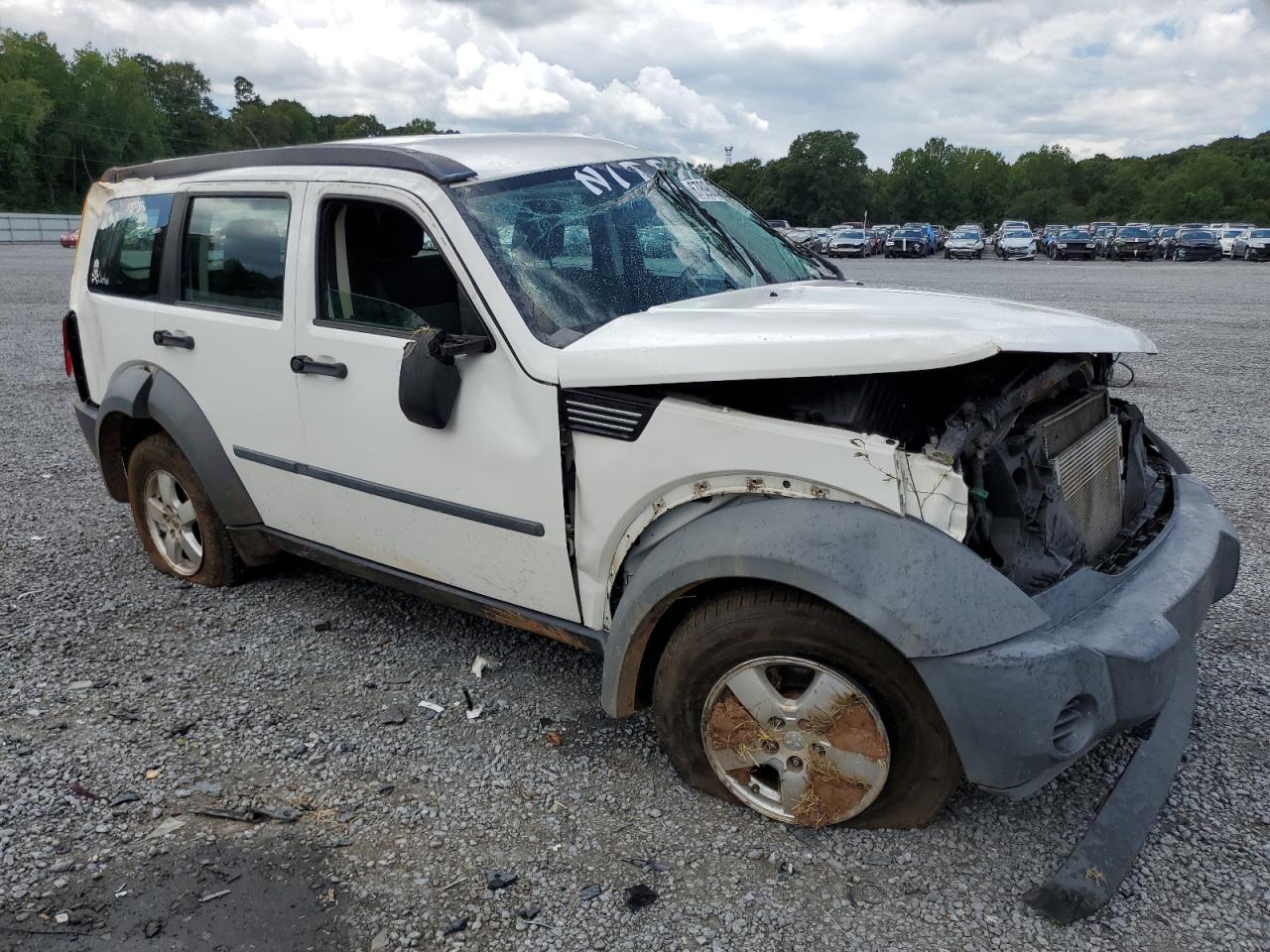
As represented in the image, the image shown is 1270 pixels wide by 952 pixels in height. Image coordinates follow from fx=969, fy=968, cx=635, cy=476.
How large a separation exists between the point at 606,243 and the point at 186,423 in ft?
6.59

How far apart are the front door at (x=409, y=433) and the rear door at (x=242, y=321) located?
0.37 ft

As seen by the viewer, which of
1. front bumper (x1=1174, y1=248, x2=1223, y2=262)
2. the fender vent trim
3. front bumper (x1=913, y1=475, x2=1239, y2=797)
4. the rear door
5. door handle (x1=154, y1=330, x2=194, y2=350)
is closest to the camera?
front bumper (x1=913, y1=475, x2=1239, y2=797)

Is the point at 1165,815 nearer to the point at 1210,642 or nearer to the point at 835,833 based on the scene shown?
the point at 835,833

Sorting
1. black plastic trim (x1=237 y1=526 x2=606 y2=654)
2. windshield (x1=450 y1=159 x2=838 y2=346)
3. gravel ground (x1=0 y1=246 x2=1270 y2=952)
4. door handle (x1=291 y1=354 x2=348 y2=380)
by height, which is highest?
windshield (x1=450 y1=159 x2=838 y2=346)

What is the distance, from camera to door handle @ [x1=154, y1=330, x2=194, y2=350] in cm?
401

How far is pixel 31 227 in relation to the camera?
50.0 m

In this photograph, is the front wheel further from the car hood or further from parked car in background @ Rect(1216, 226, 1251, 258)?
parked car in background @ Rect(1216, 226, 1251, 258)

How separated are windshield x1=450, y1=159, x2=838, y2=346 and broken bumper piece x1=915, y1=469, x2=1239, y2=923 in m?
1.54

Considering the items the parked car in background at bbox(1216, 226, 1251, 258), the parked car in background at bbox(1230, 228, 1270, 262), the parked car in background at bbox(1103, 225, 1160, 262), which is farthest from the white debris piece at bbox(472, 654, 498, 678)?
the parked car in background at bbox(1103, 225, 1160, 262)

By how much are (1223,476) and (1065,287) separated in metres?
18.2

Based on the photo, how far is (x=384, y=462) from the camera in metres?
3.38

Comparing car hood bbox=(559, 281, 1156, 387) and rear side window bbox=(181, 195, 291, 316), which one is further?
rear side window bbox=(181, 195, 291, 316)

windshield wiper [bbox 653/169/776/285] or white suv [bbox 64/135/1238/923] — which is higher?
windshield wiper [bbox 653/169/776/285]

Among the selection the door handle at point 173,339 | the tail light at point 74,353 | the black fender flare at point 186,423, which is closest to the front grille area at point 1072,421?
the black fender flare at point 186,423
